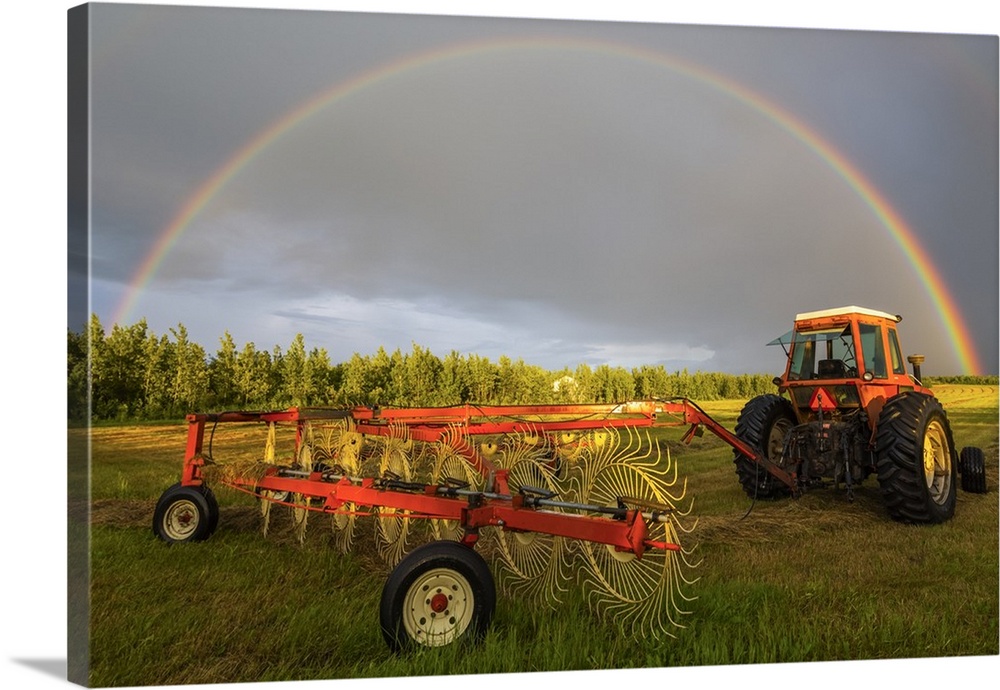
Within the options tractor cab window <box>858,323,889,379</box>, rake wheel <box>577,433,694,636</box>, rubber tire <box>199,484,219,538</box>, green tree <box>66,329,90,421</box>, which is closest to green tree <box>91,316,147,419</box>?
rubber tire <box>199,484,219,538</box>

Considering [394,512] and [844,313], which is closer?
[394,512]

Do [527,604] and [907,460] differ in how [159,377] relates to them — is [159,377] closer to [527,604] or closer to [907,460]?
[527,604]

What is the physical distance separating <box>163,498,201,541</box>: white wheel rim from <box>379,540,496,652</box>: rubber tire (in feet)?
11.5

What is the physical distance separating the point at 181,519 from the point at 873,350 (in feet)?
24.9

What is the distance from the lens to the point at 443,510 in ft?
14.8

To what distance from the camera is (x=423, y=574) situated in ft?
13.1

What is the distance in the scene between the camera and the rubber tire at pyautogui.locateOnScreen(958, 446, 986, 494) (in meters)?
8.74

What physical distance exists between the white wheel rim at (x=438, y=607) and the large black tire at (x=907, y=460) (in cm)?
513

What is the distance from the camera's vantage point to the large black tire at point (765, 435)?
8.39 meters

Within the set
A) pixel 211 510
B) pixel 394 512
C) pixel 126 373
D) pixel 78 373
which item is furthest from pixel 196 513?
pixel 126 373

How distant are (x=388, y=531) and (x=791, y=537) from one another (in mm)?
3868

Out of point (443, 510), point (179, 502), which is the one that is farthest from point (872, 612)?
point (179, 502)

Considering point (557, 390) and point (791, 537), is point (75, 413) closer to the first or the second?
point (791, 537)

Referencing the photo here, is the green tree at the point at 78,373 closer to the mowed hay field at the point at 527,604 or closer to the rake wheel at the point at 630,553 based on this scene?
the mowed hay field at the point at 527,604
